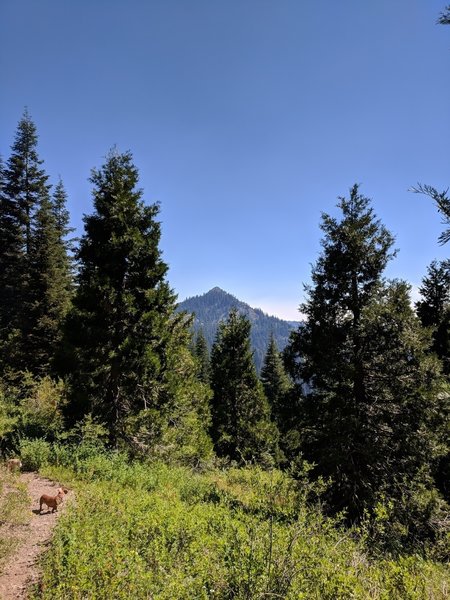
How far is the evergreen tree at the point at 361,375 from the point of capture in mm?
11188

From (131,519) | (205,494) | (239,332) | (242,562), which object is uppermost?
(239,332)

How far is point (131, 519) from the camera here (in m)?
6.93

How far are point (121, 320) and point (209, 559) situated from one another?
377 inches

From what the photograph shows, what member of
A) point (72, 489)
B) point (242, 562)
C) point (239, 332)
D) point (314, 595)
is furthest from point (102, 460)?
point (239, 332)

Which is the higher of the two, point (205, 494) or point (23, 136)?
point (23, 136)

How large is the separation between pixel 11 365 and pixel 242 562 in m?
21.6

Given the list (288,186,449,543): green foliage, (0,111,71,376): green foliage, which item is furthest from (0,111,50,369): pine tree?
(288,186,449,543): green foliage

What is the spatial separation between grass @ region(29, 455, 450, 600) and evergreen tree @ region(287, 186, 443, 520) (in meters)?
4.05

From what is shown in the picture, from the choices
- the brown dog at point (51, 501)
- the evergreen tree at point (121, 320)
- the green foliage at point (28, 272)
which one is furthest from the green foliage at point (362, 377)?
the green foliage at point (28, 272)

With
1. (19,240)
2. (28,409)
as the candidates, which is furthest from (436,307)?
(19,240)

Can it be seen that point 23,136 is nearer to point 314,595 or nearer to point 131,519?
point 131,519

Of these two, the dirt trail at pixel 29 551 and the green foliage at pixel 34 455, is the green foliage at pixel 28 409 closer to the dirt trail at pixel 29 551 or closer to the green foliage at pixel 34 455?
the green foliage at pixel 34 455

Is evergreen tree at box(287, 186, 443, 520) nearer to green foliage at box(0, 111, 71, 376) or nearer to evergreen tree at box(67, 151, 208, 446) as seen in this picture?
evergreen tree at box(67, 151, 208, 446)

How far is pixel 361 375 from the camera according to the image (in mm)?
12148
